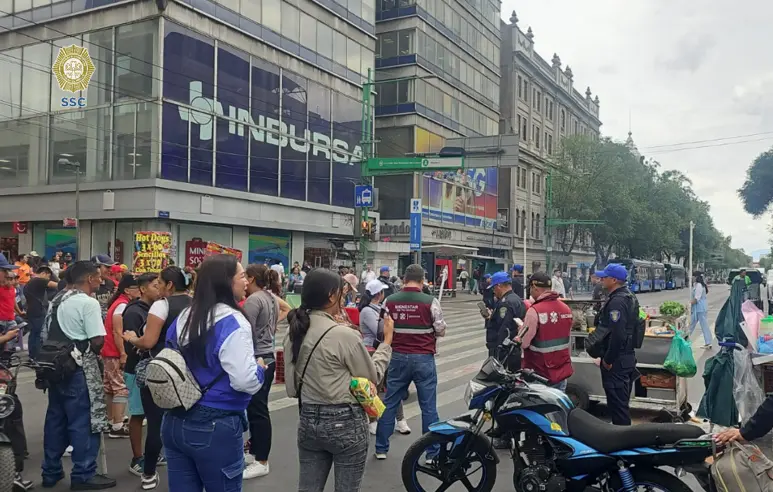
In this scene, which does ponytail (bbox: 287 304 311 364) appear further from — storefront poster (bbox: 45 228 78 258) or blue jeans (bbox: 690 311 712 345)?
storefront poster (bbox: 45 228 78 258)

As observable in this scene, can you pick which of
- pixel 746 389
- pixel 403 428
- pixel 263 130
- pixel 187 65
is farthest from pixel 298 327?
pixel 263 130

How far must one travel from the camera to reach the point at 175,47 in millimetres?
23297

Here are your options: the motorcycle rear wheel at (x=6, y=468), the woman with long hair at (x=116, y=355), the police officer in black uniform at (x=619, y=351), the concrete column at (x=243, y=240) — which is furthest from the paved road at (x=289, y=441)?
the concrete column at (x=243, y=240)

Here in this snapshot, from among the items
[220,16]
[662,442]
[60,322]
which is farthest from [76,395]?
[220,16]

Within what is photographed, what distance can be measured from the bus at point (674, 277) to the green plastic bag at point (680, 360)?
61.1 metres

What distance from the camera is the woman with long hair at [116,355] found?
5.97m

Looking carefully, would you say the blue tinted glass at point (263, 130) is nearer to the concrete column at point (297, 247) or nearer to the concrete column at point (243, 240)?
the concrete column at point (243, 240)

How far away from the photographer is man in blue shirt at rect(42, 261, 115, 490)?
5.01 m

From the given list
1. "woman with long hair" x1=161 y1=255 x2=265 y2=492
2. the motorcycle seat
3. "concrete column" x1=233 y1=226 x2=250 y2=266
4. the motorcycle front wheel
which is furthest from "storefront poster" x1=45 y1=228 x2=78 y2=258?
the motorcycle seat

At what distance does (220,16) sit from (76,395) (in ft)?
76.1

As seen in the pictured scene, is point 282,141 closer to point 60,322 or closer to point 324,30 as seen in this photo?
point 324,30

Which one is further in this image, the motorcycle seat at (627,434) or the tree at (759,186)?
the tree at (759,186)

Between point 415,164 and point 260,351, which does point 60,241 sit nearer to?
point 415,164

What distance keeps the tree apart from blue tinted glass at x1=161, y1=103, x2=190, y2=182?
1251 inches
